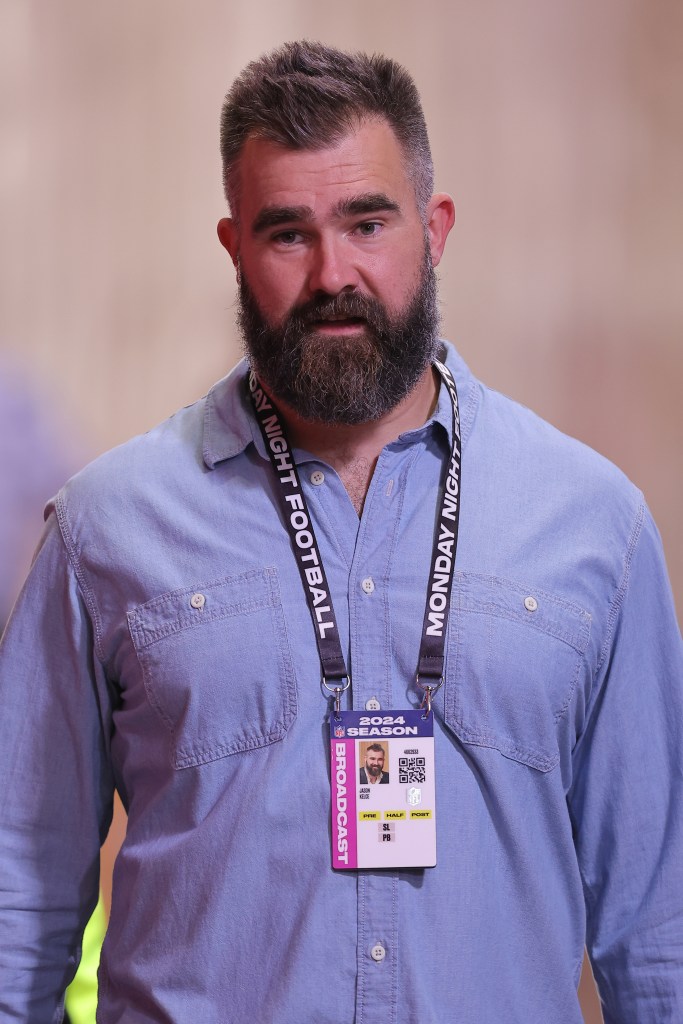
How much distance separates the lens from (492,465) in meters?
1.56

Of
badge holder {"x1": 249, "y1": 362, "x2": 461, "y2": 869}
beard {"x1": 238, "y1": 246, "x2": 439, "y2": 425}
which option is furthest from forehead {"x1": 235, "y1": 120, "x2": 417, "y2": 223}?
badge holder {"x1": 249, "y1": 362, "x2": 461, "y2": 869}

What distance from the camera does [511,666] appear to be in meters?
1.44

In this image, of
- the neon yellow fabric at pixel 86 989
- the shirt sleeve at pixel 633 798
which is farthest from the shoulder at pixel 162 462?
the neon yellow fabric at pixel 86 989

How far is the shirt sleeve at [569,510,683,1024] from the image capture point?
4.98 feet

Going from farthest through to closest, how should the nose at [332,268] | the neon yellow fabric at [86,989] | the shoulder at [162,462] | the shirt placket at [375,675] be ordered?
1. the neon yellow fabric at [86,989]
2. the shoulder at [162,462]
3. the nose at [332,268]
4. the shirt placket at [375,675]

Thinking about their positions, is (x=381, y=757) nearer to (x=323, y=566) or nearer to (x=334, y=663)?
(x=334, y=663)

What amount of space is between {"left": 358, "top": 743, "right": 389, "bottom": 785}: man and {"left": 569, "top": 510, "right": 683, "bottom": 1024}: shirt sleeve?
0.95ft

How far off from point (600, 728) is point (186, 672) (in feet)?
1.64

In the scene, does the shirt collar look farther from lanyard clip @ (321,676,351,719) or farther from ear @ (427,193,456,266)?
lanyard clip @ (321,676,351,719)

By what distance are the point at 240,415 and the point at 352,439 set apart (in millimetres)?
143

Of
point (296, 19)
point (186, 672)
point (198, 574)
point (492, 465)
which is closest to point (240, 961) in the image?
point (186, 672)

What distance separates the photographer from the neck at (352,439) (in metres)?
1.55

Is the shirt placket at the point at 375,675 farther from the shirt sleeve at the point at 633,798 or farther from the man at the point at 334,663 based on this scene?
the shirt sleeve at the point at 633,798

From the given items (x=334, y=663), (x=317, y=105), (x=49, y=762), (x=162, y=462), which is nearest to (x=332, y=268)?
(x=317, y=105)
